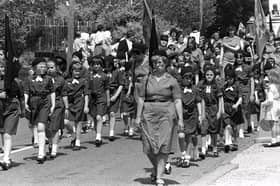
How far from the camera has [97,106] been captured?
15.7m

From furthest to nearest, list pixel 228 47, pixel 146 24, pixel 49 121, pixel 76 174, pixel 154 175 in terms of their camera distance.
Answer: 1. pixel 228 47
2. pixel 146 24
3. pixel 49 121
4. pixel 76 174
5. pixel 154 175

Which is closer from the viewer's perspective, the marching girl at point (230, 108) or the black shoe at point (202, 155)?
the black shoe at point (202, 155)

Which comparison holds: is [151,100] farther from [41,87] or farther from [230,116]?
[230,116]

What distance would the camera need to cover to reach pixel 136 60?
1456 cm

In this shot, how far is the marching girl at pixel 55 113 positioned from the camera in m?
13.7

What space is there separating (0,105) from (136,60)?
3.12m

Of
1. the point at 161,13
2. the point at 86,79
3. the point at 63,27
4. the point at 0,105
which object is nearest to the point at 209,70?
the point at 86,79

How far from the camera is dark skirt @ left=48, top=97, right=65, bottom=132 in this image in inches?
538

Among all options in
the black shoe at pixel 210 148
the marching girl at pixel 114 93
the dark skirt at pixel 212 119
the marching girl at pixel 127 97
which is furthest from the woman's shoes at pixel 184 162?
the marching girl at pixel 127 97

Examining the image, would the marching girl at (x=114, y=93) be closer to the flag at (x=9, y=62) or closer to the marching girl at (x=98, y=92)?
the marching girl at (x=98, y=92)

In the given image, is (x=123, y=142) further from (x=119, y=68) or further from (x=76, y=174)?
(x=76, y=174)

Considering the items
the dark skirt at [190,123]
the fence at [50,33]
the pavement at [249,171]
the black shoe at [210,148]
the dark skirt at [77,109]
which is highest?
the fence at [50,33]

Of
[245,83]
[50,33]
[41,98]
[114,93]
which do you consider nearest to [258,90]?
[245,83]

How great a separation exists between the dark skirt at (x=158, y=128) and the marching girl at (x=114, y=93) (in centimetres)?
553
